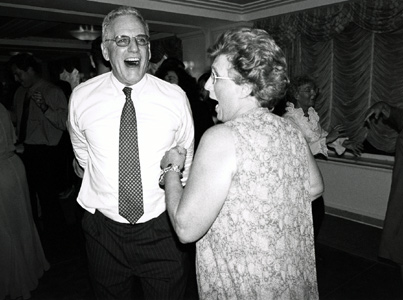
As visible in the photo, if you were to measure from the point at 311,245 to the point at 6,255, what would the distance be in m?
2.09

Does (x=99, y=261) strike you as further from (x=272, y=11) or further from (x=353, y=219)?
(x=272, y=11)

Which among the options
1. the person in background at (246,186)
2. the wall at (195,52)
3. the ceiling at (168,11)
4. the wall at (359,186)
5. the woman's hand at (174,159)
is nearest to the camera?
the person in background at (246,186)

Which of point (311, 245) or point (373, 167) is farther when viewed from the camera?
point (373, 167)

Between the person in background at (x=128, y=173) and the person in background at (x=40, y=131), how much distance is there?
2.24 metres

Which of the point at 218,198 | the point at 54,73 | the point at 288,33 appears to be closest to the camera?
the point at 218,198

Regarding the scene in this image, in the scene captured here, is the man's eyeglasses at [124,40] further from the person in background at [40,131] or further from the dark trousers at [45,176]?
the dark trousers at [45,176]

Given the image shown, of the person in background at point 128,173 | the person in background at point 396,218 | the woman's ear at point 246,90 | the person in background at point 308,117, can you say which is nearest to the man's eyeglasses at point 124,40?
the person in background at point 128,173

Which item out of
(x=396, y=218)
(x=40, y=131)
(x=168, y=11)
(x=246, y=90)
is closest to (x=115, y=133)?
(x=246, y=90)

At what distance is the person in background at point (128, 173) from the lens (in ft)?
5.29

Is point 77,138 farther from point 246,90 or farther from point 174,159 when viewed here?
point 246,90

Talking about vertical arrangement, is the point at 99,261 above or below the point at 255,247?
below

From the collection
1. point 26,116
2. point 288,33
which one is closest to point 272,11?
point 288,33

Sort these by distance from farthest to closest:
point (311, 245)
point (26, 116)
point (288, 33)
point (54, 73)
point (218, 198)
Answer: point (54, 73)
point (288, 33)
point (26, 116)
point (311, 245)
point (218, 198)

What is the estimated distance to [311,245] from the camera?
1310mm
